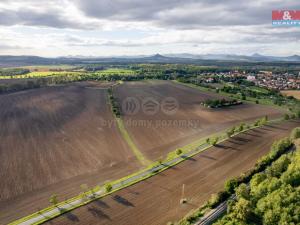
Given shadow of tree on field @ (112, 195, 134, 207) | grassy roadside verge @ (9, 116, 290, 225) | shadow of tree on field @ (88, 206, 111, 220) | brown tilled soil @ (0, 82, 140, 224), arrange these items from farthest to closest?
brown tilled soil @ (0, 82, 140, 224), shadow of tree on field @ (112, 195, 134, 207), grassy roadside verge @ (9, 116, 290, 225), shadow of tree on field @ (88, 206, 111, 220)

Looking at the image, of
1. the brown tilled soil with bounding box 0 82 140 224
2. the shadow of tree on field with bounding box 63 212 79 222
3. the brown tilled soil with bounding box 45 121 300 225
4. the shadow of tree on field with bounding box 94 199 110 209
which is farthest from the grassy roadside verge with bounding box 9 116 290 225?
the brown tilled soil with bounding box 0 82 140 224

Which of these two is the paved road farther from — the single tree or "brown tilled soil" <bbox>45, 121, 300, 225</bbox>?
"brown tilled soil" <bbox>45, 121, 300, 225</bbox>

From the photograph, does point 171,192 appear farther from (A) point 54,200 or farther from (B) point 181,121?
(B) point 181,121

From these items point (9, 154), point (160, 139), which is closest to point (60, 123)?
point (9, 154)

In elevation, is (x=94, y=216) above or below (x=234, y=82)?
below

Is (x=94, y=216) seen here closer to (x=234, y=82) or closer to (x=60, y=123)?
(x=60, y=123)
